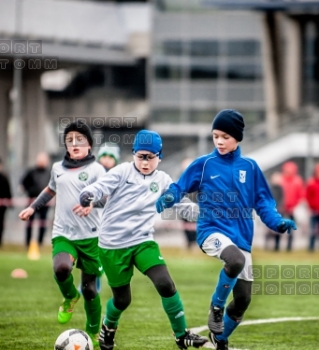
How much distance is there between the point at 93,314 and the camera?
9234 mm

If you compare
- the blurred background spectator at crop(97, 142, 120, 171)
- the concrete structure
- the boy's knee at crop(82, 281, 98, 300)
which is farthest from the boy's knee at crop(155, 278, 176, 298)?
the concrete structure

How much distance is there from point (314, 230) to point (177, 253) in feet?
10.3

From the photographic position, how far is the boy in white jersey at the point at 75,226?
923 cm

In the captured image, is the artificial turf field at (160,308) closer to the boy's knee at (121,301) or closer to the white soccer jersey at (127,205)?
the boy's knee at (121,301)

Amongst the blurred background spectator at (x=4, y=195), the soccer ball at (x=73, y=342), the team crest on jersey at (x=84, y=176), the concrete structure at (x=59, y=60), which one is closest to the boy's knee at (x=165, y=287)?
the soccer ball at (x=73, y=342)

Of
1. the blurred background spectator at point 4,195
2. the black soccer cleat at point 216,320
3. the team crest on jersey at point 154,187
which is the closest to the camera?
the black soccer cleat at point 216,320

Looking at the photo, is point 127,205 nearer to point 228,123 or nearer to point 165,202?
point 165,202

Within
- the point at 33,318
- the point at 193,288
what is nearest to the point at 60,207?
the point at 33,318

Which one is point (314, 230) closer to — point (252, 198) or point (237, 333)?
point (237, 333)

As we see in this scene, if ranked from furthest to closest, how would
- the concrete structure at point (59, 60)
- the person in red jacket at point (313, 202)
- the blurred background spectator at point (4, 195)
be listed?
the concrete structure at point (59, 60)
the blurred background spectator at point (4, 195)
the person in red jacket at point (313, 202)

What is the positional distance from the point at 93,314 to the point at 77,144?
1628 millimetres

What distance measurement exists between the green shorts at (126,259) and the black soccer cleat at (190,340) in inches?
25.2

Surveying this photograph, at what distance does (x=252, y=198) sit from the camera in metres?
8.50

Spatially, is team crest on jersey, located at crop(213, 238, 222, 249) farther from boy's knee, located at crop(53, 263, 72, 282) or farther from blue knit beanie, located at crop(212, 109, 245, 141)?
boy's knee, located at crop(53, 263, 72, 282)
